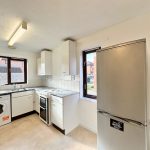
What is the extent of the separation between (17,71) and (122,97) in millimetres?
3716

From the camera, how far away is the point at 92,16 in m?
1.88

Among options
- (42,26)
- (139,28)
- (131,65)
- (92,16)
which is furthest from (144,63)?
(42,26)

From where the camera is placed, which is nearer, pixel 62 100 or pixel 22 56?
pixel 62 100

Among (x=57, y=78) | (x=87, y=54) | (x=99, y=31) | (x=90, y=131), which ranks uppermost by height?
(x=99, y=31)

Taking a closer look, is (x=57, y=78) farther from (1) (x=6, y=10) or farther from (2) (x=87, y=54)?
(1) (x=6, y=10)

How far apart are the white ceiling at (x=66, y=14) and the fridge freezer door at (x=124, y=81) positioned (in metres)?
0.70

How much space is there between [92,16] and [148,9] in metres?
0.84

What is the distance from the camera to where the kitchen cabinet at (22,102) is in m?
3.17

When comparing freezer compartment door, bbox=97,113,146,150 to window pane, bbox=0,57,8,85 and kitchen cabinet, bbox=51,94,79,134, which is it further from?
window pane, bbox=0,57,8,85

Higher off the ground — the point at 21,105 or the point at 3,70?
the point at 3,70

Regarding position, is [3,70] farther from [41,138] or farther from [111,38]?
[111,38]

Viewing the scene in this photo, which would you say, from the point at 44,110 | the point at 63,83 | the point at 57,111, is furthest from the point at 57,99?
the point at 63,83

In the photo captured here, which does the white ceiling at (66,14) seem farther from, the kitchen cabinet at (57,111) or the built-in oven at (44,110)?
the built-in oven at (44,110)

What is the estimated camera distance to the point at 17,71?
3902 millimetres
